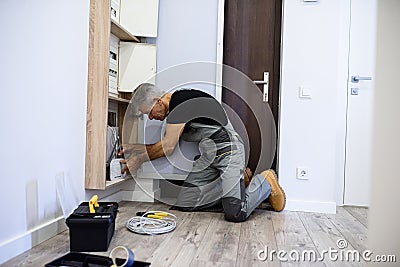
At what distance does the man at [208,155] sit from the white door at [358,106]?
763 mm

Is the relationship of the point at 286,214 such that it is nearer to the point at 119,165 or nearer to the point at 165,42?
the point at 119,165

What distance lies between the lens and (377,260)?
94 centimetres

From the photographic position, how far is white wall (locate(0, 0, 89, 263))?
1560 mm

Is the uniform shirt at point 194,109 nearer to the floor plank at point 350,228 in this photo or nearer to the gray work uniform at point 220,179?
the gray work uniform at point 220,179

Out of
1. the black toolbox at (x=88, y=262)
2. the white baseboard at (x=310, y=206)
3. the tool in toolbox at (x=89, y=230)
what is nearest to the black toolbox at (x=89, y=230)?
the tool in toolbox at (x=89, y=230)

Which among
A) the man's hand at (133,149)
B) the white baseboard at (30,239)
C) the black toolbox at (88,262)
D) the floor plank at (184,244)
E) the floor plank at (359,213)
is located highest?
the man's hand at (133,149)

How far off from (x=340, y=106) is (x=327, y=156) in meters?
0.52

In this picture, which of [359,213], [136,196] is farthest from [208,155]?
[359,213]

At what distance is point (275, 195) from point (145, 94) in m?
1.15

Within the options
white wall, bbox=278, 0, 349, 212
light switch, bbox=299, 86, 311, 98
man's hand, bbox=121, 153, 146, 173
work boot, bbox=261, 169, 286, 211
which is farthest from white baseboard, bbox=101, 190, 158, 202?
light switch, bbox=299, 86, 311, 98

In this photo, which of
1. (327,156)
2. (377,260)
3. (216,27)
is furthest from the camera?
(216,27)

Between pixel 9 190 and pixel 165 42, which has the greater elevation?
pixel 165 42

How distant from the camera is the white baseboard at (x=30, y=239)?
5.10ft

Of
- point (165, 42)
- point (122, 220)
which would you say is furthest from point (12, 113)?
point (165, 42)
